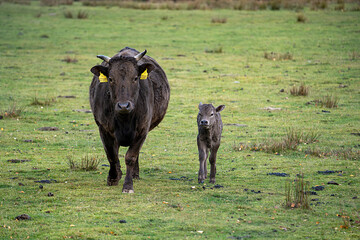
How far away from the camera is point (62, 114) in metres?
17.9

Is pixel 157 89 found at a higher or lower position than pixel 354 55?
higher

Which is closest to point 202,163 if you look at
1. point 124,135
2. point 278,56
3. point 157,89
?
point 124,135

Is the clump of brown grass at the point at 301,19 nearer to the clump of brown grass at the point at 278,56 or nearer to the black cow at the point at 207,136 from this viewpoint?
the clump of brown grass at the point at 278,56

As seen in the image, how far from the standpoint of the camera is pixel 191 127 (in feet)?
53.9

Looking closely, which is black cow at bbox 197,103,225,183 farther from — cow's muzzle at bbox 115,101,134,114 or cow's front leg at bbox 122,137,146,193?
cow's muzzle at bbox 115,101,134,114

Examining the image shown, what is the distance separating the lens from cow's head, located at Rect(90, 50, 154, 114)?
9266 mm

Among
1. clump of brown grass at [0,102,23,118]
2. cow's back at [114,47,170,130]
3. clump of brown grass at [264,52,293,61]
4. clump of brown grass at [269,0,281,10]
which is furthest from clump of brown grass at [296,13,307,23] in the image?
cow's back at [114,47,170,130]

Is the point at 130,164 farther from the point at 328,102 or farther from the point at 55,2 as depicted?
the point at 55,2

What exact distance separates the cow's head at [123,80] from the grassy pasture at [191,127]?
1.55m

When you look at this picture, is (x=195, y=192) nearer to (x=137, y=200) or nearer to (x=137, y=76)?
(x=137, y=200)

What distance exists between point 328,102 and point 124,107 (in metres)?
11.1

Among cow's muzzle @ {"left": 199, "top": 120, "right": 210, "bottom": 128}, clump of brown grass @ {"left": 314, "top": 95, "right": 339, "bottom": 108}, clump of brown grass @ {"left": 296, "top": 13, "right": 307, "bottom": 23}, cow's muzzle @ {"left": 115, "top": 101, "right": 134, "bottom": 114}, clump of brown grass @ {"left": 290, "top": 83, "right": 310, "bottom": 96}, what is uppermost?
clump of brown grass @ {"left": 296, "top": 13, "right": 307, "bottom": 23}

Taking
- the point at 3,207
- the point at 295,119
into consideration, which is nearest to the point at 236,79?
the point at 295,119

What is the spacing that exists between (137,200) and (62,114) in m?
9.45
